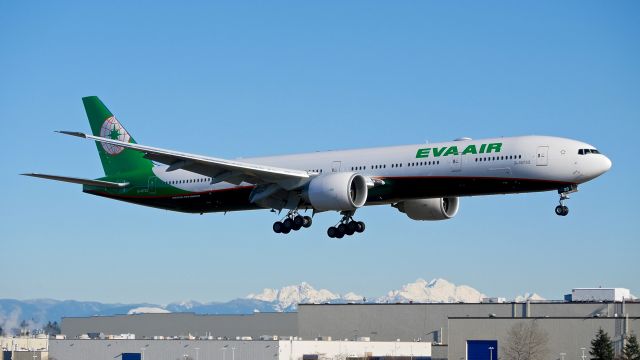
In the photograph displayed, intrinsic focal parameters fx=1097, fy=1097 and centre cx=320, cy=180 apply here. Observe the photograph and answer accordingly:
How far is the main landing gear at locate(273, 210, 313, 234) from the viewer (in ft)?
236

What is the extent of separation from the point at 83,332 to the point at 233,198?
94.7 meters

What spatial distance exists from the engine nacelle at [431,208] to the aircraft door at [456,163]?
397 inches

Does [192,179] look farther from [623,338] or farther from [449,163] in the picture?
[623,338]

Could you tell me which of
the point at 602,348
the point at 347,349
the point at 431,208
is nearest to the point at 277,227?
the point at 431,208

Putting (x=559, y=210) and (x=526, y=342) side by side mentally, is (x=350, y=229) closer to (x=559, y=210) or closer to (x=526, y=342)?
(x=559, y=210)

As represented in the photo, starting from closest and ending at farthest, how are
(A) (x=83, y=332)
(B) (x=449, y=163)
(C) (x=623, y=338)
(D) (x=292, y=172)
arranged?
(B) (x=449, y=163) < (D) (x=292, y=172) < (C) (x=623, y=338) < (A) (x=83, y=332)

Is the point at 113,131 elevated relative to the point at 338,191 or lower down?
elevated

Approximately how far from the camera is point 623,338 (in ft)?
288

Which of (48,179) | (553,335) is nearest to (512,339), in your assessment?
(553,335)

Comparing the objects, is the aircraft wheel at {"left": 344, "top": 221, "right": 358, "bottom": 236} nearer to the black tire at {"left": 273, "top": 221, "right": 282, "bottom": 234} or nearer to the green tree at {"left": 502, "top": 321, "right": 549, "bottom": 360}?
the black tire at {"left": 273, "top": 221, "right": 282, "bottom": 234}

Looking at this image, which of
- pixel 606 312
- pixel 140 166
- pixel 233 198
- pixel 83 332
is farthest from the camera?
pixel 83 332

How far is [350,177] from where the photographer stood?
6750 cm

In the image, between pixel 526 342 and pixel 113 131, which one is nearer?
pixel 113 131

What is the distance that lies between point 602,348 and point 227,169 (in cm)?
3213
